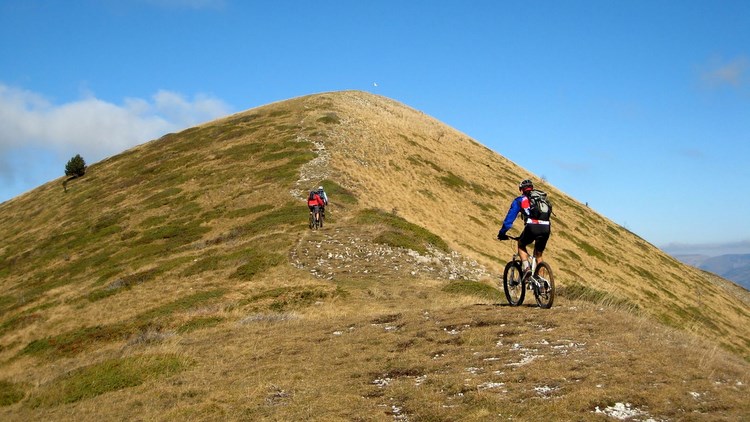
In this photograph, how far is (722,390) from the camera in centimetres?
768

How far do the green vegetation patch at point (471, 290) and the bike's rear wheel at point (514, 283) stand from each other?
6.53 metres

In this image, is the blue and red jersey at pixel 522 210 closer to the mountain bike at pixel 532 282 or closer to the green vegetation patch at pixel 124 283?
the mountain bike at pixel 532 282

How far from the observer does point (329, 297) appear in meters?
23.1

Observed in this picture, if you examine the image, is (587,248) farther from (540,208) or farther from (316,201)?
(540,208)

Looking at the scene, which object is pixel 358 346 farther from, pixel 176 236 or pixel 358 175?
pixel 358 175

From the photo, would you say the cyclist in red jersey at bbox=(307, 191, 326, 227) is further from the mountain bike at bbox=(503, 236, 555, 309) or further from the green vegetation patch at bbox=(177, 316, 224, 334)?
the mountain bike at bbox=(503, 236, 555, 309)

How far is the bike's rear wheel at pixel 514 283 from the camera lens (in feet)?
49.8

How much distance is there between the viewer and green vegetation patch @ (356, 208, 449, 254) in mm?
31234

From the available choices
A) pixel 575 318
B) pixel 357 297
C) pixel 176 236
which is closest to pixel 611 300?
pixel 575 318

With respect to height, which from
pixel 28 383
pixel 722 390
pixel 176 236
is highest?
pixel 176 236

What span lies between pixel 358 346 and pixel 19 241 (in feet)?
179

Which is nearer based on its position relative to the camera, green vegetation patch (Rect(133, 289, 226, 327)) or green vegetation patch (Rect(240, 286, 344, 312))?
green vegetation patch (Rect(240, 286, 344, 312))

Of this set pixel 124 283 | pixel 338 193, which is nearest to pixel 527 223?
pixel 124 283

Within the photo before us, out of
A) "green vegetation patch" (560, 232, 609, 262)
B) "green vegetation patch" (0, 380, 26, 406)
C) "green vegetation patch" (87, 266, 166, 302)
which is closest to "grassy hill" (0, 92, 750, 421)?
"green vegetation patch" (0, 380, 26, 406)
